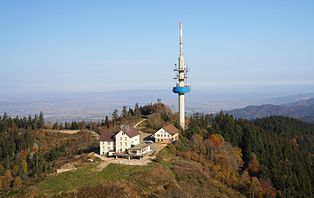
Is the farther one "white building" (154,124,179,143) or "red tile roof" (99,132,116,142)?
"white building" (154,124,179,143)

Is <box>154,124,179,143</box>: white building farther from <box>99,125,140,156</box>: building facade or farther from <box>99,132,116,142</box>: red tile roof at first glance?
<box>99,132,116,142</box>: red tile roof

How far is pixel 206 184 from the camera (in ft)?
135

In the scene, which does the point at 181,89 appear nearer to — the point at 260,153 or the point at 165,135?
the point at 165,135

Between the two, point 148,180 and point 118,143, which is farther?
point 118,143

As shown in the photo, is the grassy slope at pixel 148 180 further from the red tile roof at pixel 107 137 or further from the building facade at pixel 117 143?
the red tile roof at pixel 107 137

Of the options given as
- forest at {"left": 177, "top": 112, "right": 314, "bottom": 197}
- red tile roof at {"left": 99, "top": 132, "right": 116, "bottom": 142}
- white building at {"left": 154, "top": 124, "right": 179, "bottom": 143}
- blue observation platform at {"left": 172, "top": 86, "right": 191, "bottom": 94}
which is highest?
blue observation platform at {"left": 172, "top": 86, "right": 191, "bottom": 94}

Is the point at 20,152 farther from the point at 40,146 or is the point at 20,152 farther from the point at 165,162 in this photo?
the point at 165,162

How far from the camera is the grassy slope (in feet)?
109

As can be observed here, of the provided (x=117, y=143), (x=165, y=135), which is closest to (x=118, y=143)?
(x=117, y=143)

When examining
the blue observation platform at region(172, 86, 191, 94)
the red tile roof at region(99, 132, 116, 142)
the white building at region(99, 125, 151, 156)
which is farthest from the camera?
the blue observation platform at region(172, 86, 191, 94)

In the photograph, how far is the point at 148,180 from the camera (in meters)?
36.0

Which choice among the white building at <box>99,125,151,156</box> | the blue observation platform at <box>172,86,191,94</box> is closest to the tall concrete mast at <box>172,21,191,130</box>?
the blue observation platform at <box>172,86,191,94</box>

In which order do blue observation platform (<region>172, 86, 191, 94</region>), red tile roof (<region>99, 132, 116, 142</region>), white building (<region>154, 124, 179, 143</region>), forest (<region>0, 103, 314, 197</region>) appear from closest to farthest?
red tile roof (<region>99, 132, 116, 142</region>), forest (<region>0, 103, 314, 197</region>), white building (<region>154, 124, 179, 143</region>), blue observation platform (<region>172, 86, 191, 94</region>)

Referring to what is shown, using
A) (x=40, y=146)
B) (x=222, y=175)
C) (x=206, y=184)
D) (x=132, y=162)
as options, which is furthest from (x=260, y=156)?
(x=40, y=146)
